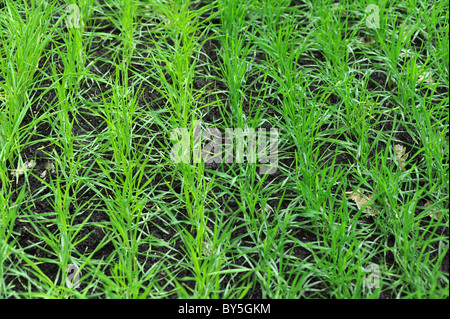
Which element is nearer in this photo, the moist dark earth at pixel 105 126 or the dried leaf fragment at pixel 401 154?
the moist dark earth at pixel 105 126

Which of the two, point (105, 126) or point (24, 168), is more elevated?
point (105, 126)

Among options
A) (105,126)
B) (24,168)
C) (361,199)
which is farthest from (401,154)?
(24,168)

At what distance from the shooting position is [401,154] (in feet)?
8.29

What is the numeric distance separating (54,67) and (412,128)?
1.85 meters

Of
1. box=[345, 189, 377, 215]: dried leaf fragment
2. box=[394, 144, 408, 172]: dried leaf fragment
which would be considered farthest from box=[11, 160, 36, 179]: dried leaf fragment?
box=[394, 144, 408, 172]: dried leaf fragment

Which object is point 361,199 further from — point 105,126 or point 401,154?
point 105,126

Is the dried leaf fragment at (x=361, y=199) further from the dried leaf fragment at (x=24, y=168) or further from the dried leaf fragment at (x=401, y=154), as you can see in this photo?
the dried leaf fragment at (x=24, y=168)

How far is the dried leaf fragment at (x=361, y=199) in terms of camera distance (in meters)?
2.31

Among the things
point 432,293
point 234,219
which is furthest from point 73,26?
point 432,293

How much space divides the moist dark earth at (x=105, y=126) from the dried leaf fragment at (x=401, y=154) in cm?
4

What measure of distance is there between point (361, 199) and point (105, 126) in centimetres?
130

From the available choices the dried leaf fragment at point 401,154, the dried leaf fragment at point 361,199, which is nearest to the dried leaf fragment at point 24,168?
the dried leaf fragment at point 361,199
